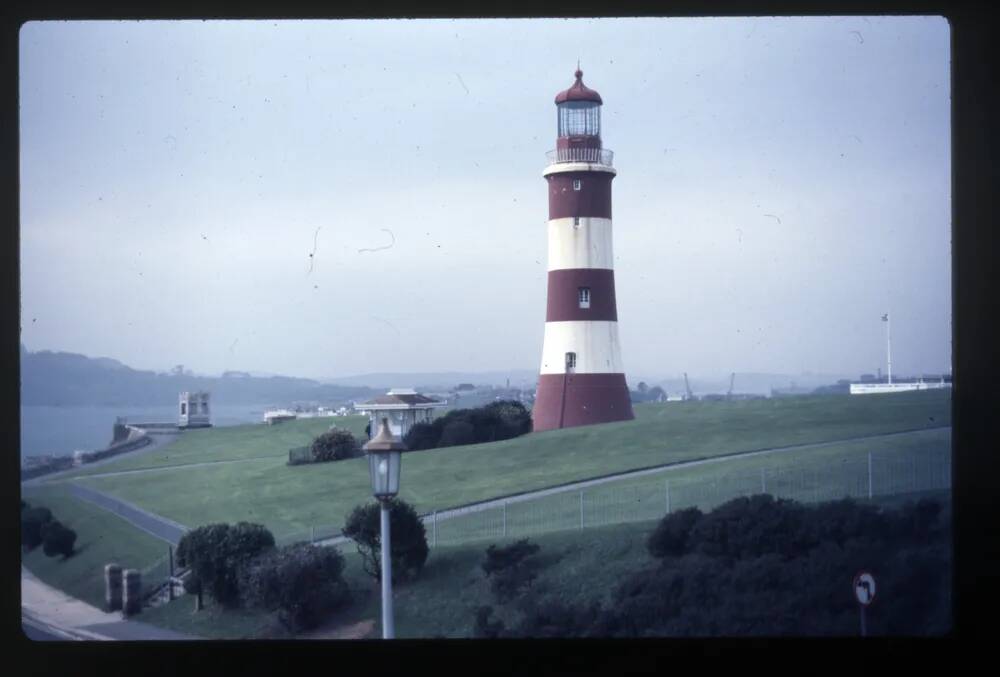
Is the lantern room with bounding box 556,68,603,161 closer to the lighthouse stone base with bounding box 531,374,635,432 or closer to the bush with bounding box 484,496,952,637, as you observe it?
the lighthouse stone base with bounding box 531,374,635,432

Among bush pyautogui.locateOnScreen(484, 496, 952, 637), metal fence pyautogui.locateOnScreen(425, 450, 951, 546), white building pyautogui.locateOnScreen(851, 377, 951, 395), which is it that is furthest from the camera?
white building pyautogui.locateOnScreen(851, 377, 951, 395)

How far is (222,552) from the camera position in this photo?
10.0 m

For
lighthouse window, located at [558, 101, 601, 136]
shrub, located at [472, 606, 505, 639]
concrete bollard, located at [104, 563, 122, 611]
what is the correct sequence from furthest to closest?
1. lighthouse window, located at [558, 101, 601, 136]
2. concrete bollard, located at [104, 563, 122, 611]
3. shrub, located at [472, 606, 505, 639]

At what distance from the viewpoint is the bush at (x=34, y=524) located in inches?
287

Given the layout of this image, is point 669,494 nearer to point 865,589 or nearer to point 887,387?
point 887,387

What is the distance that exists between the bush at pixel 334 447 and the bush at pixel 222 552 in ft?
11.2

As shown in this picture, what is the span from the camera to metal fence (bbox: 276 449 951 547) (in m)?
11.0

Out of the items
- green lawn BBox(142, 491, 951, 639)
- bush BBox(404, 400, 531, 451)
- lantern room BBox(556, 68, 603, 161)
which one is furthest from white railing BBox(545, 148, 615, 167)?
green lawn BBox(142, 491, 951, 639)

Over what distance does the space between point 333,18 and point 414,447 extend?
1033cm

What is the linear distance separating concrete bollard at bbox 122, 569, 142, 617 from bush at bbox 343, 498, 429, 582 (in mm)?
1818

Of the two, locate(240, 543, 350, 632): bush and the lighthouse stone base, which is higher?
the lighthouse stone base

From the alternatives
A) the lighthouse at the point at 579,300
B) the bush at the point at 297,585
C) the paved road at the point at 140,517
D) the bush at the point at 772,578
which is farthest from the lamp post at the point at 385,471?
the lighthouse at the point at 579,300

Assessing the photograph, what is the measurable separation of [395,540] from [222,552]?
1470 mm

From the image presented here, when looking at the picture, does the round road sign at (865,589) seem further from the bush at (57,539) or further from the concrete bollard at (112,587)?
the concrete bollard at (112,587)
